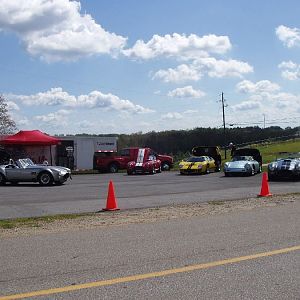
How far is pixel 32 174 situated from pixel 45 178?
2.31ft

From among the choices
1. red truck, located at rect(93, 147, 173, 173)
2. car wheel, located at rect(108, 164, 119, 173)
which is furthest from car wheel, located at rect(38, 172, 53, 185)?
car wheel, located at rect(108, 164, 119, 173)

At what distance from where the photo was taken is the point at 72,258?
684cm

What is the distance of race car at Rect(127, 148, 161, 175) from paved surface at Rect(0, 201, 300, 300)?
24.5 meters

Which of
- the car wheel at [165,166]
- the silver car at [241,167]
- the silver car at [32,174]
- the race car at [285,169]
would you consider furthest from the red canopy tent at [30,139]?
the race car at [285,169]

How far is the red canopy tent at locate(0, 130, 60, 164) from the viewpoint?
3705 cm

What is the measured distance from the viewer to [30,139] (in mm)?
37469

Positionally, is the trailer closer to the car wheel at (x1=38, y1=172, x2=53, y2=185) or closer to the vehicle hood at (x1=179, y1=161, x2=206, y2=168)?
the vehicle hood at (x1=179, y1=161, x2=206, y2=168)

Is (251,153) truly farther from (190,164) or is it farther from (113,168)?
(113,168)

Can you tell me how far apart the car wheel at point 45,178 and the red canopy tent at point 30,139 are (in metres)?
13.7

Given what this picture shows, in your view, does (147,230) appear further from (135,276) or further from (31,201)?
(31,201)

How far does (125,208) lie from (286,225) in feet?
16.5

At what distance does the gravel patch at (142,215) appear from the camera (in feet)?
31.7

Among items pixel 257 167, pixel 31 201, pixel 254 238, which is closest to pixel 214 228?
pixel 254 238

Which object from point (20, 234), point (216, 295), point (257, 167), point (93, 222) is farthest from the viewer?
point (257, 167)
